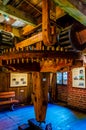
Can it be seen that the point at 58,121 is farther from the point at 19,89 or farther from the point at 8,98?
the point at 19,89

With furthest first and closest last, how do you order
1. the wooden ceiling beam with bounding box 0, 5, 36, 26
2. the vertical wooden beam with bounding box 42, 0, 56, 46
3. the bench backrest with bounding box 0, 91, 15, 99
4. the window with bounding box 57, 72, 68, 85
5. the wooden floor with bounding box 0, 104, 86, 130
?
the window with bounding box 57, 72, 68, 85, the bench backrest with bounding box 0, 91, 15, 99, the wooden floor with bounding box 0, 104, 86, 130, the wooden ceiling beam with bounding box 0, 5, 36, 26, the vertical wooden beam with bounding box 42, 0, 56, 46

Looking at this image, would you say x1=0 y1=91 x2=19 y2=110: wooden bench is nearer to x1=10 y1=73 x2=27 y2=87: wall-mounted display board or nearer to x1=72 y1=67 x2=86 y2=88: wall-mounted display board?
x1=10 y1=73 x2=27 y2=87: wall-mounted display board

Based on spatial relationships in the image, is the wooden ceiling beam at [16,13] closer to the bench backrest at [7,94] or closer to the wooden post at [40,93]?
the wooden post at [40,93]

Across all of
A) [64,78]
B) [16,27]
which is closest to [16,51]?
[16,27]

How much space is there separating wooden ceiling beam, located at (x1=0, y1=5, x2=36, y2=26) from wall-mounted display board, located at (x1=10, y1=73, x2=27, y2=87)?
13.9 feet

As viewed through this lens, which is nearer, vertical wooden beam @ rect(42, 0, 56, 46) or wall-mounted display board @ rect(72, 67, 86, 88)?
vertical wooden beam @ rect(42, 0, 56, 46)

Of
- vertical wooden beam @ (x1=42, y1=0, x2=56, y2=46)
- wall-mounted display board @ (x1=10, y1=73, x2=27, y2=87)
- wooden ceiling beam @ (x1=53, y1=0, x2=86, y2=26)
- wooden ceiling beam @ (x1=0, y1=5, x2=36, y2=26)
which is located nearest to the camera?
wooden ceiling beam @ (x1=53, y1=0, x2=86, y2=26)

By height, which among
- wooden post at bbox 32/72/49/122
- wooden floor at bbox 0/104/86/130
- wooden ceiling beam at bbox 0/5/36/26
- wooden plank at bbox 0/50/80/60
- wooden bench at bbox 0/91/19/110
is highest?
wooden ceiling beam at bbox 0/5/36/26

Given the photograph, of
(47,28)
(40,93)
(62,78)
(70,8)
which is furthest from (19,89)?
(70,8)

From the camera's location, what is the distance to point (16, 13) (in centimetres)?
312

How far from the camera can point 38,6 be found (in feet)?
10.3

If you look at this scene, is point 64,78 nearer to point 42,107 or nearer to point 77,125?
point 77,125

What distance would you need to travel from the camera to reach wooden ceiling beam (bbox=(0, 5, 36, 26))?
2885 millimetres

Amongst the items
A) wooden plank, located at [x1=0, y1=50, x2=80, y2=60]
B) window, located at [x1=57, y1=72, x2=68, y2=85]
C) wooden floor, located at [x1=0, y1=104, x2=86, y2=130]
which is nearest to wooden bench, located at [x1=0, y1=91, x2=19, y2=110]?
wooden floor, located at [x1=0, y1=104, x2=86, y2=130]
